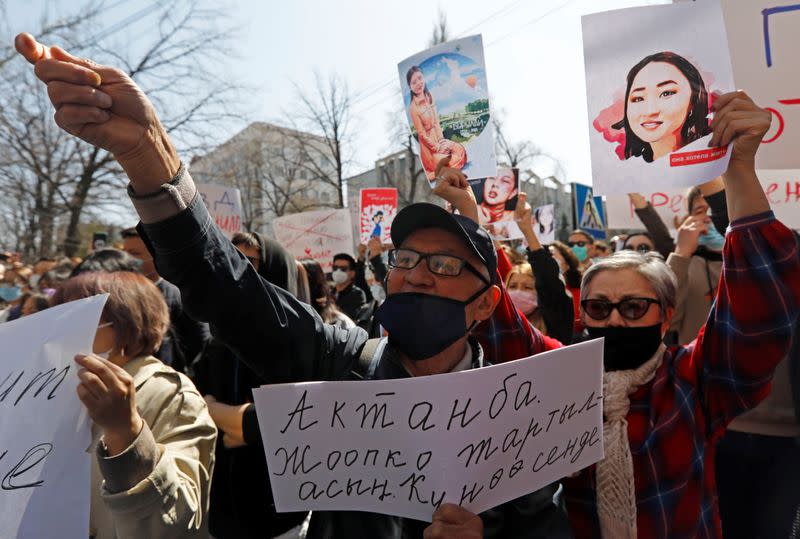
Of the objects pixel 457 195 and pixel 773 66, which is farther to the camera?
pixel 773 66

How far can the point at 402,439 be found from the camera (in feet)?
4.18

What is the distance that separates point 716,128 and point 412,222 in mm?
913

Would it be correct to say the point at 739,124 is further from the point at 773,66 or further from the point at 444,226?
the point at 773,66

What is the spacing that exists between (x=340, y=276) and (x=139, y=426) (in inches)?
211

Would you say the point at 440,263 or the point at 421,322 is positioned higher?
the point at 440,263

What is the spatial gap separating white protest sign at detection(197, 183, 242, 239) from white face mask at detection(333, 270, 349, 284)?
1.21 metres

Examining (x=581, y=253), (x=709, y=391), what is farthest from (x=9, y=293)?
(x=709, y=391)

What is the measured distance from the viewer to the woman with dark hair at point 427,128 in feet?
9.62

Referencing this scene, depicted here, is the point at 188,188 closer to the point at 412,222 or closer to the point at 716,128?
the point at 412,222

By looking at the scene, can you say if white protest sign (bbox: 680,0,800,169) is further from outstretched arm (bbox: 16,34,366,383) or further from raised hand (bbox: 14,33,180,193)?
raised hand (bbox: 14,33,180,193)

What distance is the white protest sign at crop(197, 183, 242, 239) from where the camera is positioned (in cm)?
695

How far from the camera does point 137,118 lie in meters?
1.22

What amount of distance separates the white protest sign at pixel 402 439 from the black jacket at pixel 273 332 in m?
0.15

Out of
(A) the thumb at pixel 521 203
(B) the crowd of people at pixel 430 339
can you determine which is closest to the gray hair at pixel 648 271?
(B) the crowd of people at pixel 430 339
